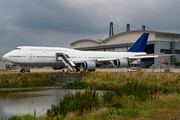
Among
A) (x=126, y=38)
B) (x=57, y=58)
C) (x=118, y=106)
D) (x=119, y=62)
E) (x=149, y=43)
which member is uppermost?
(x=126, y=38)

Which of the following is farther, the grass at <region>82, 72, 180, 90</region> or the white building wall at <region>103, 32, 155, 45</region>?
the white building wall at <region>103, 32, 155, 45</region>

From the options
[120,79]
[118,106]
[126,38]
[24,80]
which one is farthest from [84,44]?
[118,106]

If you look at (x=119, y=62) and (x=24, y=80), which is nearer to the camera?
(x=24, y=80)

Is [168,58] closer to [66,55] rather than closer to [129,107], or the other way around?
[66,55]

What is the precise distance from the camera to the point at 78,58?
3425cm

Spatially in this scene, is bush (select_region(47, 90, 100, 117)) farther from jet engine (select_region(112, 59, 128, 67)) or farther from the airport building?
the airport building

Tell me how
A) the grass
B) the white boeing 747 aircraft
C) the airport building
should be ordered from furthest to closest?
the airport building, the white boeing 747 aircraft, the grass

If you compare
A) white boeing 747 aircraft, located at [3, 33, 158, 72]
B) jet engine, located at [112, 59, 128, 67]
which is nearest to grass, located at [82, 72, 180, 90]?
white boeing 747 aircraft, located at [3, 33, 158, 72]


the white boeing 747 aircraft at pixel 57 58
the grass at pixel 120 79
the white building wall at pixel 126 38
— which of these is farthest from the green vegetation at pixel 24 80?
the white building wall at pixel 126 38

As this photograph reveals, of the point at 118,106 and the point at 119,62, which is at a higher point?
the point at 119,62

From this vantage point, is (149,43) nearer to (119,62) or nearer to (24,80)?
(119,62)

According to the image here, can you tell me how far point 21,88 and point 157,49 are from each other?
52.5 metres

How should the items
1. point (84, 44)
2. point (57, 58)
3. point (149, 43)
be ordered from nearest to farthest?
point (57, 58), point (149, 43), point (84, 44)

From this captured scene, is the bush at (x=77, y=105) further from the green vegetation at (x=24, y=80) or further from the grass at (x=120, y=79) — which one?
the green vegetation at (x=24, y=80)
